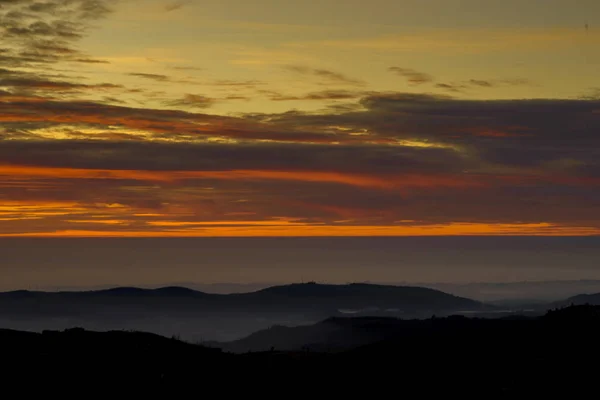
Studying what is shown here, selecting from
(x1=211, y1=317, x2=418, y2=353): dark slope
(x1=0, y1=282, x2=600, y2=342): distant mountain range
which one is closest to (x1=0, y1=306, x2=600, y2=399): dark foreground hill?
(x1=211, y1=317, x2=418, y2=353): dark slope

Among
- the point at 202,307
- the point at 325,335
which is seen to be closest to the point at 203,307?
the point at 202,307

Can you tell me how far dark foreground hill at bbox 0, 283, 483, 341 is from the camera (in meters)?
147

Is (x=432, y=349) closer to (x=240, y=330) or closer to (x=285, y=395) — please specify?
(x=285, y=395)

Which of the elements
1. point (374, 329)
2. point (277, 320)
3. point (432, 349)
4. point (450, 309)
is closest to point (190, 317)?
point (277, 320)

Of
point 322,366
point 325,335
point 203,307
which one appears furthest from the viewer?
point 203,307

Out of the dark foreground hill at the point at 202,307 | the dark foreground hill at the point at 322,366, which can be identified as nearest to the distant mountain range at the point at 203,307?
the dark foreground hill at the point at 202,307

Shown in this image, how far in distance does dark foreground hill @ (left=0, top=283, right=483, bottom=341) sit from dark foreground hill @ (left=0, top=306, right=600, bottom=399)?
97010mm

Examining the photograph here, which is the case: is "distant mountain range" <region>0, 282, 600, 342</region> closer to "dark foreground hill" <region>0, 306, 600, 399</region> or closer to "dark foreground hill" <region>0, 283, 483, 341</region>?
"dark foreground hill" <region>0, 283, 483, 341</region>

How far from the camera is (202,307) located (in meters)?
162

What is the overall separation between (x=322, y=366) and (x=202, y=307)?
122581mm

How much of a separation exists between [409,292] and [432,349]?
126803mm

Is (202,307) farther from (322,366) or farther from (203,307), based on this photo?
(322,366)

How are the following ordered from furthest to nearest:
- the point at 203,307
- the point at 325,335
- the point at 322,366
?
1. the point at 203,307
2. the point at 325,335
3. the point at 322,366

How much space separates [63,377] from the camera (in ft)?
122
